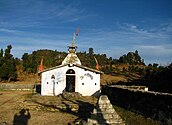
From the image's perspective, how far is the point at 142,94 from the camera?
1447 cm

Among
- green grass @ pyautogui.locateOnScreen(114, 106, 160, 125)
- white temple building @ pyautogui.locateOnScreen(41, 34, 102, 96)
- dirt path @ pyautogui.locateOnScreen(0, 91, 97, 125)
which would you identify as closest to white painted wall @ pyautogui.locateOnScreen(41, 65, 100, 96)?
white temple building @ pyautogui.locateOnScreen(41, 34, 102, 96)

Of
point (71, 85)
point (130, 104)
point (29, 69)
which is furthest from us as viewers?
point (29, 69)

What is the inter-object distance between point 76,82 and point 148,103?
12216 mm

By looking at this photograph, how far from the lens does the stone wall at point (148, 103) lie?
1172cm

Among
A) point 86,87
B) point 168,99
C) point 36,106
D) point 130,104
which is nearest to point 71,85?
point 86,87

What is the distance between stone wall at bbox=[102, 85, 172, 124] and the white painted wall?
6.29 m

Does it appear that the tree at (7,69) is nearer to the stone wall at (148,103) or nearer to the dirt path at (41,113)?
the dirt path at (41,113)

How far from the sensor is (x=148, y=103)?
44.5ft

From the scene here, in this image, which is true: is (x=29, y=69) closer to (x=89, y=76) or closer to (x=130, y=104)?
(x=89, y=76)

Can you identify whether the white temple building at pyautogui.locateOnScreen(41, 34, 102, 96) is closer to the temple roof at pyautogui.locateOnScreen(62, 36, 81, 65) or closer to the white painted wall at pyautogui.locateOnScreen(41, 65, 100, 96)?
the white painted wall at pyautogui.locateOnScreen(41, 65, 100, 96)

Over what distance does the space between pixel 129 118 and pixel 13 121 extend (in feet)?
22.8

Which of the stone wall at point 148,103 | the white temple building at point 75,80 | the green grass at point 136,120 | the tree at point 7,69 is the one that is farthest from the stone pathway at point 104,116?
the tree at point 7,69

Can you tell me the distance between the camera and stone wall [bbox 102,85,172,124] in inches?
461

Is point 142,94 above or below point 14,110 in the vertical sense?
above
